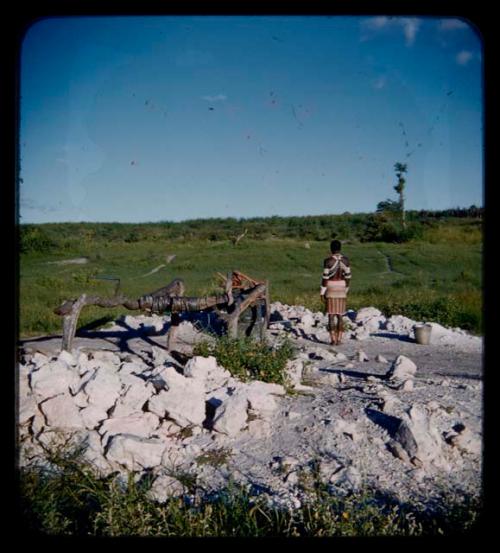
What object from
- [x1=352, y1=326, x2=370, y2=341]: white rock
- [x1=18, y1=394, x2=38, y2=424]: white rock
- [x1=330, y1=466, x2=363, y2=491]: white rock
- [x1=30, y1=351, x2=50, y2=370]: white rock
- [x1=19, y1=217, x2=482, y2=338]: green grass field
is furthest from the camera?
[x1=19, y1=217, x2=482, y2=338]: green grass field

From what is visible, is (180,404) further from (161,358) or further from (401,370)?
(401,370)

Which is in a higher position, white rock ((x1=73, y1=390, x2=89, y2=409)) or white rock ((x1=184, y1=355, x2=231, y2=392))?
white rock ((x1=184, y1=355, x2=231, y2=392))

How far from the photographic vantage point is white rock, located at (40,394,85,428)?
4852 mm

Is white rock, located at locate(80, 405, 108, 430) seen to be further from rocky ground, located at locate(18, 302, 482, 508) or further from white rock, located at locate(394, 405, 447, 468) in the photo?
white rock, located at locate(394, 405, 447, 468)

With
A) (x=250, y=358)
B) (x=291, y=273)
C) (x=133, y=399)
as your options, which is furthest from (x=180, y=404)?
(x=291, y=273)

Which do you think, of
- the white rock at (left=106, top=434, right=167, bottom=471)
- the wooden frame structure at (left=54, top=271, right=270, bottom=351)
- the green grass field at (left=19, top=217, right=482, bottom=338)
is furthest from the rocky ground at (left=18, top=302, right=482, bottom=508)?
the green grass field at (left=19, top=217, right=482, bottom=338)

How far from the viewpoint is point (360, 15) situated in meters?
2.93

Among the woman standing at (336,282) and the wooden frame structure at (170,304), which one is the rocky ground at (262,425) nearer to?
the wooden frame structure at (170,304)

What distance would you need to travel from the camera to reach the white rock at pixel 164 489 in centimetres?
392

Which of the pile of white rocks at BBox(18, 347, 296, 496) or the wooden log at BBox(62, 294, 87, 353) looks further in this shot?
the wooden log at BBox(62, 294, 87, 353)

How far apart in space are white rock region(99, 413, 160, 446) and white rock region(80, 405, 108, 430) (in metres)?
0.12

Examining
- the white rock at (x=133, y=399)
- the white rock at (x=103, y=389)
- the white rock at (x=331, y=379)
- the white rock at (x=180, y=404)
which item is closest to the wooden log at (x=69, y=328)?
the white rock at (x=103, y=389)

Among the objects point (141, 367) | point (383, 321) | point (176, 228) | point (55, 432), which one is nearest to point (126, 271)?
point (383, 321)

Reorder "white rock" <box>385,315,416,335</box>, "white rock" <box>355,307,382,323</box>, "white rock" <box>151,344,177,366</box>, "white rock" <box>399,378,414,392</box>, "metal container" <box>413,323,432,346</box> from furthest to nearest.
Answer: "white rock" <box>355,307,382,323</box>
"white rock" <box>385,315,416,335</box>
"metal container" <box>413,323,432,346</box>
"white rock" <box>151,344,177,366</box>
"white rock" <box>399,378,414,392</box>
